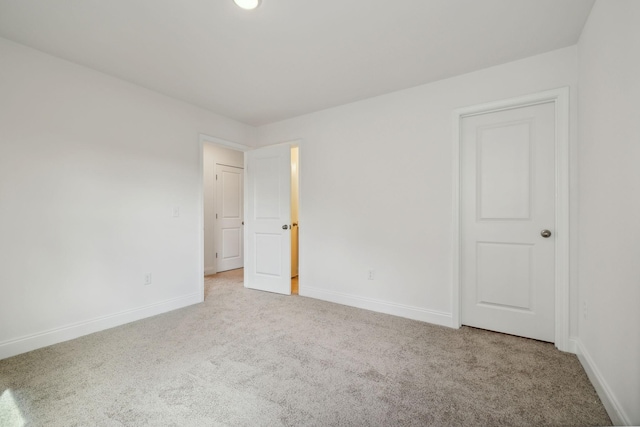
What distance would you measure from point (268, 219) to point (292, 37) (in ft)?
7.76

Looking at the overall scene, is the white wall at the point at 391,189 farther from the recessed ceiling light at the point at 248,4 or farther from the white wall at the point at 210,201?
the white wall at the point at 210,201

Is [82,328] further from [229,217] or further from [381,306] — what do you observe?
[229,217]

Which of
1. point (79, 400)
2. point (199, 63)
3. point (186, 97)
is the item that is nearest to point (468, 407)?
point (79, 400)

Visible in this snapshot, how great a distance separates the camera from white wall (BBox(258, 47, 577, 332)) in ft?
8.45

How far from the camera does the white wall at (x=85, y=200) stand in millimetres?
2145

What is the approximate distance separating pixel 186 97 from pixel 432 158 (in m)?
2.83

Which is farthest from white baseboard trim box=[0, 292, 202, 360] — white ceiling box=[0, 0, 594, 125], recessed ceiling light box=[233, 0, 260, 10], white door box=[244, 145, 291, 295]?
recessed ceiling light box=[233, 0, 260, 10]

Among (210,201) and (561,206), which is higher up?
(210,201)

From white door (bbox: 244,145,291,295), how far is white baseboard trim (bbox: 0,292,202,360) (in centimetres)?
104

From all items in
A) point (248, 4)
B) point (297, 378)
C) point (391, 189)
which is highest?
point (248, 4)

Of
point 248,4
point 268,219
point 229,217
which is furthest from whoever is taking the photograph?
point 229,217

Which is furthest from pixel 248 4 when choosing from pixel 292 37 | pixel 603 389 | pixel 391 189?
pixel 603 389

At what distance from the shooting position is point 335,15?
6.11 feet

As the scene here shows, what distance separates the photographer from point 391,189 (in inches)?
119
